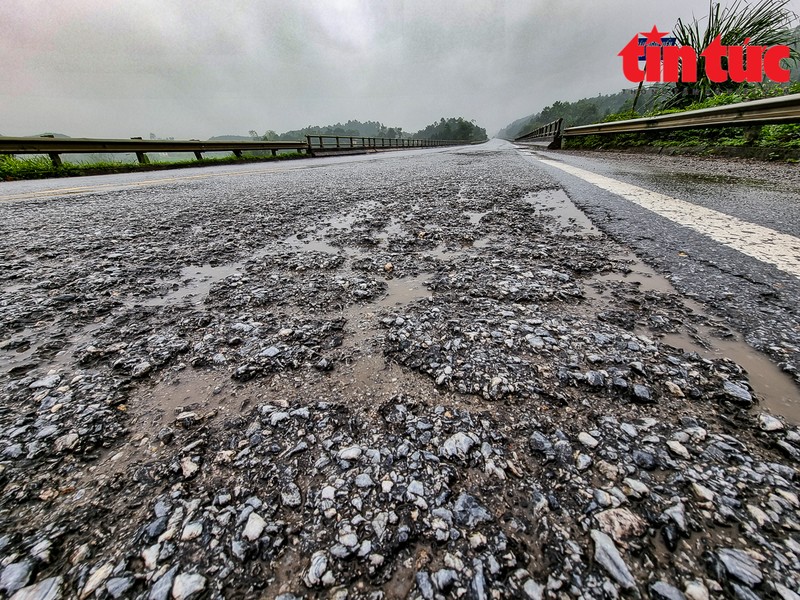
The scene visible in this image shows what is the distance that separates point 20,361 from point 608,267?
7.65ft

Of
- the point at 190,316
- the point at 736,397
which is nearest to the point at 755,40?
the point at 736,397

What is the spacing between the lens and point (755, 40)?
975cm

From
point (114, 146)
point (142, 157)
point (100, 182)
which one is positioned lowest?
point (100, 182)

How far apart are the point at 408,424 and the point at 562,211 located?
2.45 metres

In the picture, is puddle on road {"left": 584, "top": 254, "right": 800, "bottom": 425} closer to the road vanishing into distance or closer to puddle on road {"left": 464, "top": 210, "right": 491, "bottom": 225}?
the road vanishing into distance

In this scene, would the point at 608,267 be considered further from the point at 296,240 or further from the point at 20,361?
the point at 20,361

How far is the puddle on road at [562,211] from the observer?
2180 millimetres

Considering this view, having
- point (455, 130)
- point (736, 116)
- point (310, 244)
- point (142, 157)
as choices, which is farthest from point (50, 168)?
point (455, 130)

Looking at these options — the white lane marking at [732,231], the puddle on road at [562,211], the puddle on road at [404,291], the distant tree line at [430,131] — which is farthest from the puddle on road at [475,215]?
the distant tree line at [430,131]

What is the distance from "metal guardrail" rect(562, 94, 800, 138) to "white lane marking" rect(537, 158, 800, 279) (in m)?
3.12

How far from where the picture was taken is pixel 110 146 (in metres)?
9.01

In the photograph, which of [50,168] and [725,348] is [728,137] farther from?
[50,168]

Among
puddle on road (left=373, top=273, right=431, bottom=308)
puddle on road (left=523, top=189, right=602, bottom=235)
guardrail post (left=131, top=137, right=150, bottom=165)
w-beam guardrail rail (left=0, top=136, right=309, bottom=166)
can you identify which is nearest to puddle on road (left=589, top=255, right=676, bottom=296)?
puddle on road (left=523, top=189, right=602, bottom=235)

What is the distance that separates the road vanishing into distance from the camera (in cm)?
54
